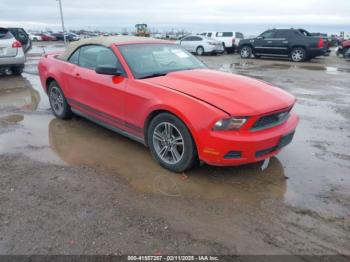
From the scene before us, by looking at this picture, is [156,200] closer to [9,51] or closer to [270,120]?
[270,120]

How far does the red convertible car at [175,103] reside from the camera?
344 cm

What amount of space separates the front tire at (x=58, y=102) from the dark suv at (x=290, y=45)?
1507cm

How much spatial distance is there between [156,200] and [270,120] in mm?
1609

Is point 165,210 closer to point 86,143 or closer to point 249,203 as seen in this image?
point 249,203

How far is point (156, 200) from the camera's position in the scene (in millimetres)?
3342

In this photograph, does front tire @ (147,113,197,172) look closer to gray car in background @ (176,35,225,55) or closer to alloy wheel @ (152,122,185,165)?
alloy wheel @ (152,122,185,165)

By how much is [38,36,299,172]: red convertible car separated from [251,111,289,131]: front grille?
11 mm

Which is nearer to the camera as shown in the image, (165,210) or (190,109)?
(165,210)

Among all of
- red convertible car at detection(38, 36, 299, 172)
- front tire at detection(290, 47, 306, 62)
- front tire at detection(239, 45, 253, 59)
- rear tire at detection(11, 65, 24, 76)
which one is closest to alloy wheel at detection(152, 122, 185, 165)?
red convertible car at detection(38, 36, 299, 172)

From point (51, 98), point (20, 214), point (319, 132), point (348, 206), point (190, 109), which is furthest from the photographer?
point (51, 98)

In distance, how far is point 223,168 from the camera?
4.06 m

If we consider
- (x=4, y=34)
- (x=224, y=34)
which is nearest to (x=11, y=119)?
(x=4, y=34)

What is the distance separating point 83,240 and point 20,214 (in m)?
0.83

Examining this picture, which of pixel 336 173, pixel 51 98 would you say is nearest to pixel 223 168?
pixel 336 173
